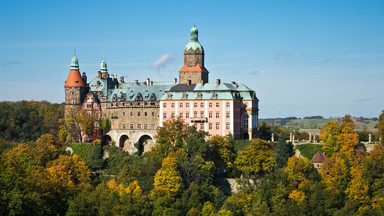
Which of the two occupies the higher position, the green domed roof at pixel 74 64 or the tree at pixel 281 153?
the green domed roof at pixel 74 64

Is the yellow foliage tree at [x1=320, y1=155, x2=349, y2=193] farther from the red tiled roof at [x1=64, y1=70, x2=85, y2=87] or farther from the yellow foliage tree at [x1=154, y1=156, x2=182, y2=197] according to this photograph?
the red tiled roof at [x1=64, y1=70, x2=85, y2=87]

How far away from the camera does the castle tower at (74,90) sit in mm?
105375

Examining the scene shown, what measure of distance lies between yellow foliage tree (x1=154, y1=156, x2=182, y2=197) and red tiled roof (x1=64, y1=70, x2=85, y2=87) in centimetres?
2901

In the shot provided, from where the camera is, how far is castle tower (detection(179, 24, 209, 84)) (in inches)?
4026

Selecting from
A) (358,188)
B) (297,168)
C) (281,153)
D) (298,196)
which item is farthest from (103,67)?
(358,188)

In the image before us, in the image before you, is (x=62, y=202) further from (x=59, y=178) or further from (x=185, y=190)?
(x=185, y=190)

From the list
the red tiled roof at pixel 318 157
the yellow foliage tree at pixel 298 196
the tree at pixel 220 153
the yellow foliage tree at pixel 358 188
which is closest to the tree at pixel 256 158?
the tree at pixel 220 153

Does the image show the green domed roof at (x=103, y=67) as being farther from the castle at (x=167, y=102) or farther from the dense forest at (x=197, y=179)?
the dense forest at (x=197, y=179)

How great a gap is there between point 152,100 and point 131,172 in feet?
54.4

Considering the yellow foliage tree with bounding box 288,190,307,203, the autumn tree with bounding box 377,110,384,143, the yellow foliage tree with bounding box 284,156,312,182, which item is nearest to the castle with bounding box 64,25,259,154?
the yellow foliage tree with bounding box 284,156,312,182

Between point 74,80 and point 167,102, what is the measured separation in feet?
58.7

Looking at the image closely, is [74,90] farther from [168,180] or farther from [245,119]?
[168,180]

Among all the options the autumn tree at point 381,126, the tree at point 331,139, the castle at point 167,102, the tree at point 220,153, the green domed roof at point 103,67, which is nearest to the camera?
the tree at point 331,139

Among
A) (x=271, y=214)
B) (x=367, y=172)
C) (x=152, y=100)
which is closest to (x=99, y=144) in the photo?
(x=152, y=100)
